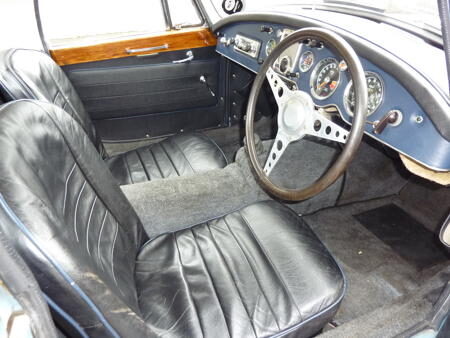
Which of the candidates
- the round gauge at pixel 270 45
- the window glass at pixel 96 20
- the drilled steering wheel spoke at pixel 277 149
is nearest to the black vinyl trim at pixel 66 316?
the drilled steering wheel spoke at pixel 277 149

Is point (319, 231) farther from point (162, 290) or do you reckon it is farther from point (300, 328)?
point (162, 290)

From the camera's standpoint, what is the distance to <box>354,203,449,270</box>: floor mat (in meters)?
1.47

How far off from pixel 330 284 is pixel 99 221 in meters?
0.62

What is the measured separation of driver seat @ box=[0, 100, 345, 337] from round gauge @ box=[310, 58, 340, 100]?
1.34 feet

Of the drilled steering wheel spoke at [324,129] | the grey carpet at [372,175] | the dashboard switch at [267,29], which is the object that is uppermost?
the dashboard switch at [267,29]

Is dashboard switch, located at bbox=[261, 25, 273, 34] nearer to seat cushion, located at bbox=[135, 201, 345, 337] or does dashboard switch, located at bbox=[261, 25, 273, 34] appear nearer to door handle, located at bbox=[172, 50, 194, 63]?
door handle, located at bbox=[172, 50, 194, 63]

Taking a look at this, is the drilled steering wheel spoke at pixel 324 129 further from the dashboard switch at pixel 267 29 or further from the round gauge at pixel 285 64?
the dashboard switch at pixel 267 29

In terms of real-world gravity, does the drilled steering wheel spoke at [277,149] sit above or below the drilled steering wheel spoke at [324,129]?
below

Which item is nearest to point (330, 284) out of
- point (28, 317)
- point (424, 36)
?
point (28, 317)

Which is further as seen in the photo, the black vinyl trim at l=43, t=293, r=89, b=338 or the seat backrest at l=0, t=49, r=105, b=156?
the seat backrest at l=0, t=49, r=105, b=156

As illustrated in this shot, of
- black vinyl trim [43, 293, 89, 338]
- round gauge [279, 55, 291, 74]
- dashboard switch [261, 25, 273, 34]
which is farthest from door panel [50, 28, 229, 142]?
black vinyl trim [43, 293, 89, 338]

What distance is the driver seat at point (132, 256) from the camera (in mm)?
477

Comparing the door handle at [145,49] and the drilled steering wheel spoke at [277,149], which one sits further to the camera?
the door handle at [145,49]

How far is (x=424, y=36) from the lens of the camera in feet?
3.73
